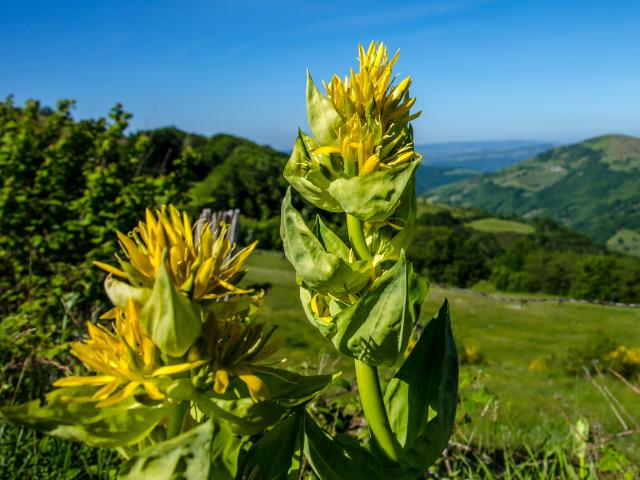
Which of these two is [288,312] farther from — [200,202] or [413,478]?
[413,478]

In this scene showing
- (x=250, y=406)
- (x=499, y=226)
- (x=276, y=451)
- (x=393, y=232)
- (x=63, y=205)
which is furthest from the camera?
(x=499, y=226)

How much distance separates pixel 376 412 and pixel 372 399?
0.05 meters

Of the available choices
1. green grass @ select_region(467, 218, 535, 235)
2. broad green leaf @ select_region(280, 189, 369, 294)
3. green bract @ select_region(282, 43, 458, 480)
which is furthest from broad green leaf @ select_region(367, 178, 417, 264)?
green grass @ select_region(467, 218, 535, 235)

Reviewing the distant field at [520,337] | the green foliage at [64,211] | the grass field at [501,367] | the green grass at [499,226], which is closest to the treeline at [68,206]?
the green foliage at [64,211]

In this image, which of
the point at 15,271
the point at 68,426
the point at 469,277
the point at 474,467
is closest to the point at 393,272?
the point at 68,426

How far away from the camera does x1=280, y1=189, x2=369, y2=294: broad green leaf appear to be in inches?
69.6

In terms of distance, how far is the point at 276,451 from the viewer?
1629mm

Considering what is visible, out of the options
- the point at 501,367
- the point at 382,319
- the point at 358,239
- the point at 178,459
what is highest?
the point at 358,239

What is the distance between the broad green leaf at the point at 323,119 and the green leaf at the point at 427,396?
2.45 feet

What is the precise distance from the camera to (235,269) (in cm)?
146

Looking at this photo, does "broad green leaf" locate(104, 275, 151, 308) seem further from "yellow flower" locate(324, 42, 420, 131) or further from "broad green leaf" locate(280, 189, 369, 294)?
"yellow flower" locate(324, 42, 420, 131)

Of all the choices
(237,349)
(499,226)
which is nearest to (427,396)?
(237,349)

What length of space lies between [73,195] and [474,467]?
796 centimetres

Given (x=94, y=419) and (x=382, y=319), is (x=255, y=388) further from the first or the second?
(x=382, y=319)
